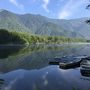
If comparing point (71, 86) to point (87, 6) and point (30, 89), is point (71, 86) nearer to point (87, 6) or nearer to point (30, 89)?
point (30, 89)

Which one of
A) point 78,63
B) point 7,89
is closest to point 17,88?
point 7,89

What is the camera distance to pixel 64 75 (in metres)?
48.3

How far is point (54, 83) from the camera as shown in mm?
39812

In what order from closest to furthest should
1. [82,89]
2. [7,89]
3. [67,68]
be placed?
[82,89], [7,89], [67,68]

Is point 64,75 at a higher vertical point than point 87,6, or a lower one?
lower

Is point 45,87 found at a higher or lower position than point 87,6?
lower

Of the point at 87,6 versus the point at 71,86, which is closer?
the point at 71,86

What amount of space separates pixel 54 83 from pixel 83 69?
878cm

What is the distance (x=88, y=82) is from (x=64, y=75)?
9856mm

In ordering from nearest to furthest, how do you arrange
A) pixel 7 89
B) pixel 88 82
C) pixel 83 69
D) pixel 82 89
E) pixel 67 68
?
pixel 82 89, pixel 7 89, pixel 88 82, pixel 83 69, pixel 67 68

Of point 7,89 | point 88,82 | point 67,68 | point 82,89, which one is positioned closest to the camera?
point 82,89

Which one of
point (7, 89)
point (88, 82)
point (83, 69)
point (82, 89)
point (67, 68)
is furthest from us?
point (67, 68)

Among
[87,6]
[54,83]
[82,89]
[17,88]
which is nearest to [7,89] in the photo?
[17,88]

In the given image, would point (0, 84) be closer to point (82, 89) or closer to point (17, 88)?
point (17, 88)
